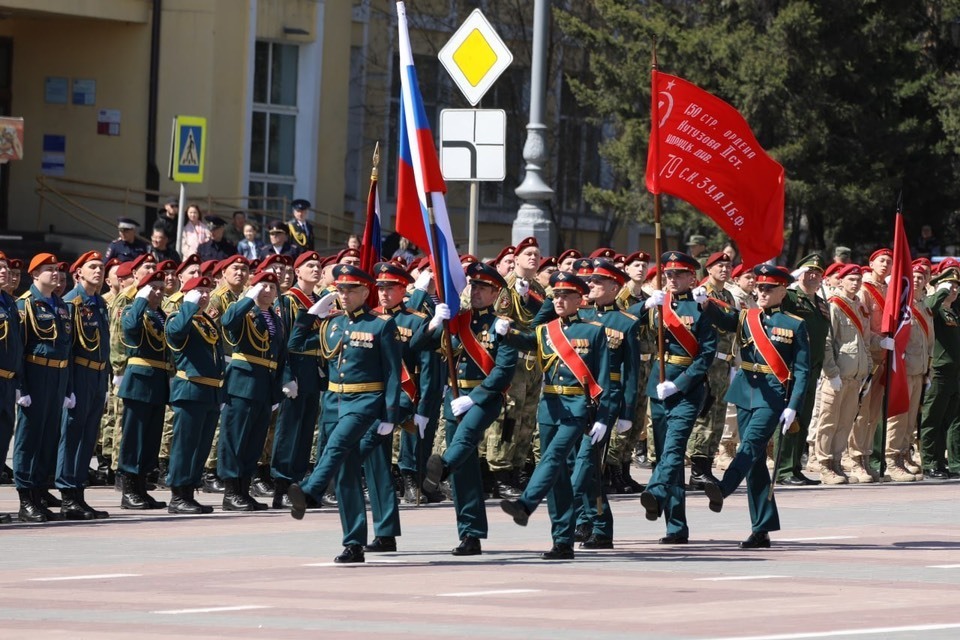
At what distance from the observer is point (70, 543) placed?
13844 millimetres


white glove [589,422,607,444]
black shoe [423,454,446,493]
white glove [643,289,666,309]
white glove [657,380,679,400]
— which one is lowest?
black shoe [423,454,446,493]

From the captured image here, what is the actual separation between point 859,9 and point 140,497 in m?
18.4

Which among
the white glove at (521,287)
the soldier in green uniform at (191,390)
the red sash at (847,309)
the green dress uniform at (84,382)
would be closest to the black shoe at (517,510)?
the soldier in green uniform at (191,390)

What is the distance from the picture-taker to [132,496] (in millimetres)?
16172

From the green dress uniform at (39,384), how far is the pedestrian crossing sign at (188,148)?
23.7ft

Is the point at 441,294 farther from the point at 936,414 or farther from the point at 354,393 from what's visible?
the point at 936,414

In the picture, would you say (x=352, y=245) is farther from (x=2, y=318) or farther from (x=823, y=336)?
(x=2, y=318)

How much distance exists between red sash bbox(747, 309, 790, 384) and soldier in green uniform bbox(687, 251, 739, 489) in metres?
3.23

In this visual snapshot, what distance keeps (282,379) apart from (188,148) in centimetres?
665

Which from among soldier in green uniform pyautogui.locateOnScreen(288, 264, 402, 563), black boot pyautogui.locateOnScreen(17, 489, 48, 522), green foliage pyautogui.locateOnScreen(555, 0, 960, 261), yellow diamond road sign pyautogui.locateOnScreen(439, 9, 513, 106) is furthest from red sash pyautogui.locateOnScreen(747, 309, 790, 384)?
green foliage pyautogui.locateOnScreen(555, 0, 960, 261)

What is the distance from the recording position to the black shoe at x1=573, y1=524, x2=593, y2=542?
45.2 feet

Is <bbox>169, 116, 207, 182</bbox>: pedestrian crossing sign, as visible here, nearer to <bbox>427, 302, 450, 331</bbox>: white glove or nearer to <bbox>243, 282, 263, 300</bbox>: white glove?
<bbox>243, 282, 263, 300</bbox>: white glove

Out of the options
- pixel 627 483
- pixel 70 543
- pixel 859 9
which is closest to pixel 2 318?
pixel 70 543

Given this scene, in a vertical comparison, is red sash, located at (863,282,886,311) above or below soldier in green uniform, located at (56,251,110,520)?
above
